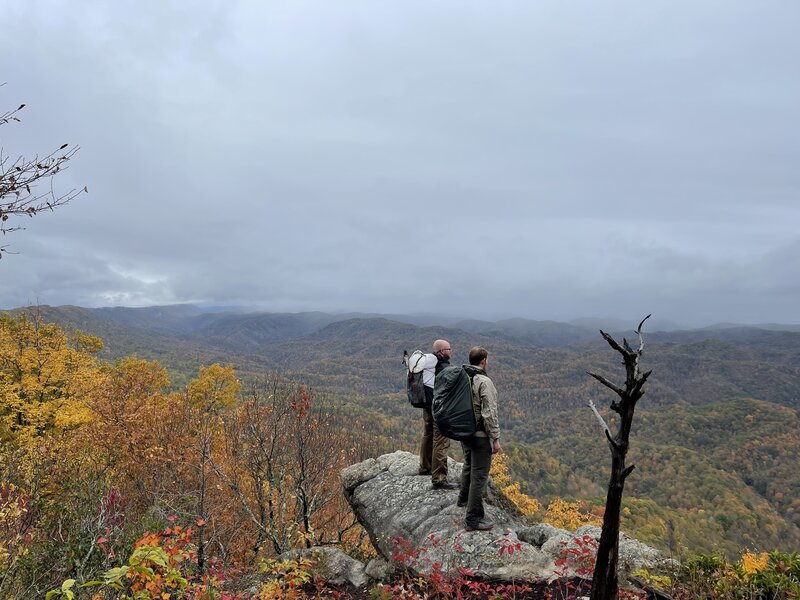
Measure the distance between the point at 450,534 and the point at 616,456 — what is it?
4854mm

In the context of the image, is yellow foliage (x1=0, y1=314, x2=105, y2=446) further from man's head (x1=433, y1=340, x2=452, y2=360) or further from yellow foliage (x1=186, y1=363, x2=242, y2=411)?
man's head (x1=433, y1=340, x2=452, y2=360)

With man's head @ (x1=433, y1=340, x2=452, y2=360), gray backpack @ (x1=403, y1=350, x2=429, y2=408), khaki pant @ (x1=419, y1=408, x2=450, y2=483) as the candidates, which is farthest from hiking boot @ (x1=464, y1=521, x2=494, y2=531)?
man's head @ (x1=433, y1=340, x2=452, y2=360)

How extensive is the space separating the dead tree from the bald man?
435cm

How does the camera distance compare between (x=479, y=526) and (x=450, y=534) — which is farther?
(x=450, y=534)

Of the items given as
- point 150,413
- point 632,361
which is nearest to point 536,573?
point 632,361

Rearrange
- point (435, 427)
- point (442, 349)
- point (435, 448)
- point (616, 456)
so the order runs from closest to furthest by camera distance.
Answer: point (616, 456) < point (442, 349) < point (435, 427) < point (435, 448)

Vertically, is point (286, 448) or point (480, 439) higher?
point (480, 439)

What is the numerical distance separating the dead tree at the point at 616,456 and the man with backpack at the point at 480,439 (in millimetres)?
2662

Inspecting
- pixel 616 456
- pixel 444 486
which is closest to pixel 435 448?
pixel 444 486

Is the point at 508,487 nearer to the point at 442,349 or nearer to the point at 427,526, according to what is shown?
the point at 427,526

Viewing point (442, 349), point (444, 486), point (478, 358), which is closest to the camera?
point (478, 358)

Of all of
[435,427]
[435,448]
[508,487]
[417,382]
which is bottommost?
[508,487]

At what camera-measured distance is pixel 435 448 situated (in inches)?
352

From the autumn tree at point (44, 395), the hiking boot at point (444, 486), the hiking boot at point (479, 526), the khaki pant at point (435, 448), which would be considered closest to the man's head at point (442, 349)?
the khaki pant at point (435, 448)
